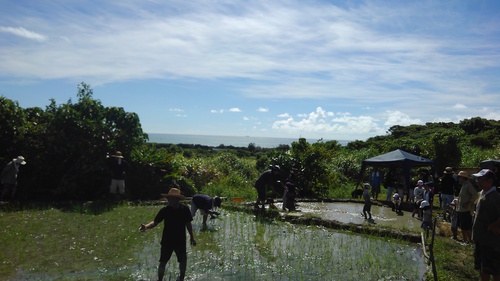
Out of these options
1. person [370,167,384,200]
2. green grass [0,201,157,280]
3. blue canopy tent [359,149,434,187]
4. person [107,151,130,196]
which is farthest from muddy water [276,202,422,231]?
person [107,151,130,196]

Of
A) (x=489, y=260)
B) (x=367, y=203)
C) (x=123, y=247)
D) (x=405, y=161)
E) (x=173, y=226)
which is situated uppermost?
(x=405, y=161)

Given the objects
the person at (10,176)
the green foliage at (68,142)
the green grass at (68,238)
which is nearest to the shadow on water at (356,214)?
the green grass at (68,238)

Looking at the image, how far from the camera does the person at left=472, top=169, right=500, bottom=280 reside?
6262mm

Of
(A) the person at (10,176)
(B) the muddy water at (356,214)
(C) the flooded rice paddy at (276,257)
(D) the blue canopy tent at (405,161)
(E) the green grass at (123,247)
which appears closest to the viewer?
(C) the flooded rice paddy at (276,257)

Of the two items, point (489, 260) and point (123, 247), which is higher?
point (489, 260)

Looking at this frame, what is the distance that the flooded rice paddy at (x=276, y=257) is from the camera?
302 inches

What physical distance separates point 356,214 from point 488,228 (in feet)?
28.5

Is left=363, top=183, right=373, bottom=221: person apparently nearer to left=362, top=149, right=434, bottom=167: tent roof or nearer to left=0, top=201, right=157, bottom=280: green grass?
left=362, top=149, right=434, bottom=167: tent roof

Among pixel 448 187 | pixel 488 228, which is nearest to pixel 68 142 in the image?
pixel 448 187

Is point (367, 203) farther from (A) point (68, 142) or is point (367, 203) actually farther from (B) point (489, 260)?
(A) point (68, 142)

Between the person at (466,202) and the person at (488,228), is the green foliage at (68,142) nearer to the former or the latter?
the person at (466,202)

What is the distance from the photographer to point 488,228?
6293 millimetres

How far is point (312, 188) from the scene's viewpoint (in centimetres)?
1973

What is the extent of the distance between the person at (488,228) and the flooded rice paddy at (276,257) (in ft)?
5.07
